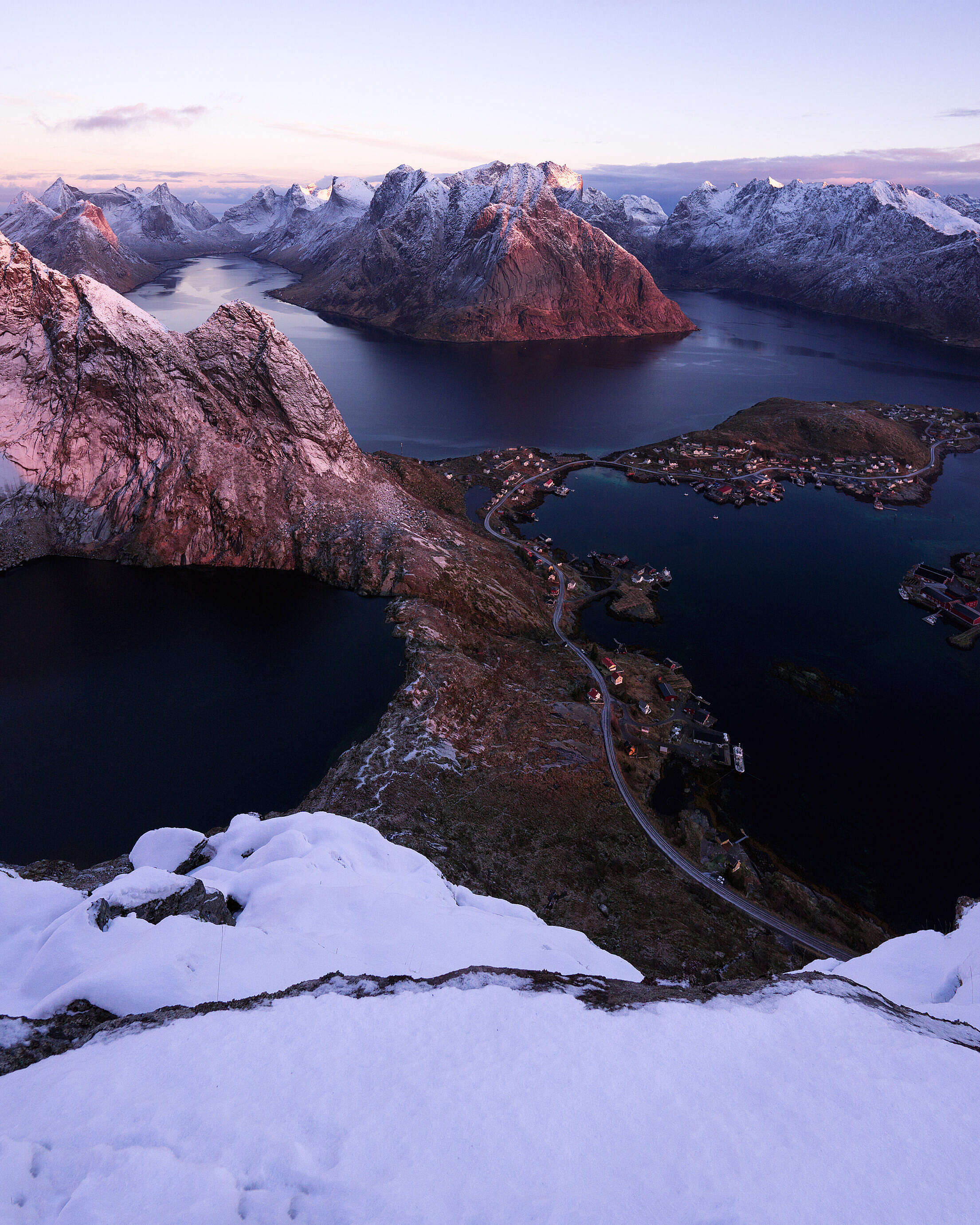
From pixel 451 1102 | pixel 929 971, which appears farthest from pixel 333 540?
pixel 929 971

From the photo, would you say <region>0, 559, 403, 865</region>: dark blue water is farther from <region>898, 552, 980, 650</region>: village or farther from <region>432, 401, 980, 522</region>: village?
<region>898, 552, 980, 650</region>: village

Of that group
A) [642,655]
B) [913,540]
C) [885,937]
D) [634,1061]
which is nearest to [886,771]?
[885,937]

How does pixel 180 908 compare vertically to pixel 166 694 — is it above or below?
above

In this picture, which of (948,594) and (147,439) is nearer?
(147,439)

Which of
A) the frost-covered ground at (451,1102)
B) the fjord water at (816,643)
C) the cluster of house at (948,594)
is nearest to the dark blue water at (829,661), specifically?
the fjord water at (816,643)

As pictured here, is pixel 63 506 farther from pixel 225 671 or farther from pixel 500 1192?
pixel 500 1192

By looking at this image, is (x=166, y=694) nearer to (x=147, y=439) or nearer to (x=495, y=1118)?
(x=147, y=439)
